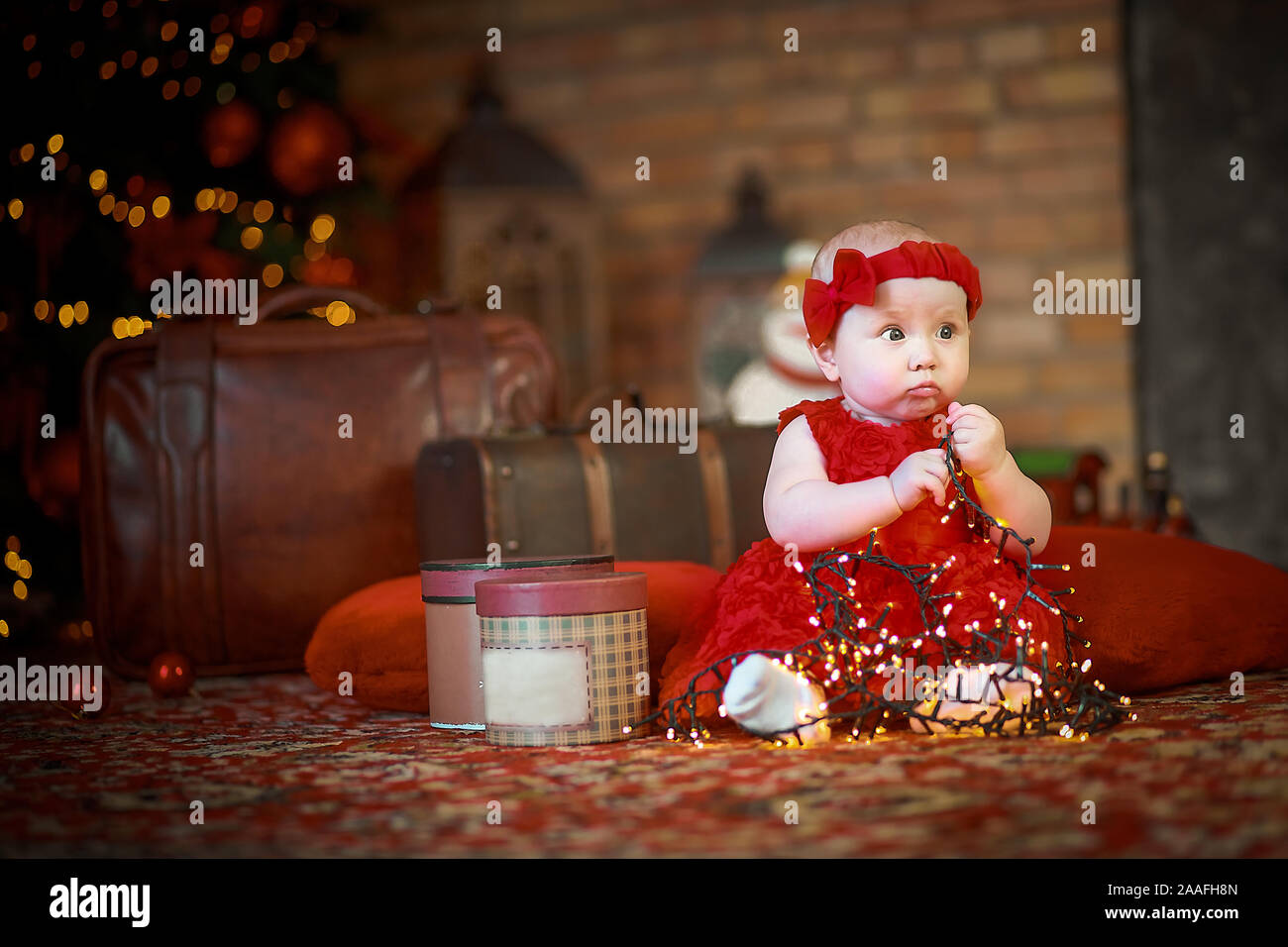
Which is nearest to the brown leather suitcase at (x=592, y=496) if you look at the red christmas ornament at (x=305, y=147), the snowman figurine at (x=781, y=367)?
the red christmas ornament at (x=305, y=147)

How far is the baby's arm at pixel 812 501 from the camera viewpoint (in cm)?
124

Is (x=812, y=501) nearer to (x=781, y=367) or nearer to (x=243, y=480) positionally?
(x=243, y=480)

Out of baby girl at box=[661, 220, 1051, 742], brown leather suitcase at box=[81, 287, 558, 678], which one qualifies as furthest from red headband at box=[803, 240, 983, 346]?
brown leather suitcase at box=[81, 287, 558, 678]

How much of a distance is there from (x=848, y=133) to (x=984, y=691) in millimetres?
2469

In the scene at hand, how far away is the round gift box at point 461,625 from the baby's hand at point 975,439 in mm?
383

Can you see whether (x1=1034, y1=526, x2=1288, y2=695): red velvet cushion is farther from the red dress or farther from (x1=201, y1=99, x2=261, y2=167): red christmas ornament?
(x1=201, y1=99, x2=261, y2=167): red christmas ornament

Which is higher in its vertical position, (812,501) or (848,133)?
(848,133)

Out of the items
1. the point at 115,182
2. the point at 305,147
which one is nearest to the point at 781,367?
the point at 305,147

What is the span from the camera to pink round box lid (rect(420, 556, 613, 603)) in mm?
1371

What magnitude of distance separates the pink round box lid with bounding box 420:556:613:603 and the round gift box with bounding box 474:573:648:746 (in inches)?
3.4

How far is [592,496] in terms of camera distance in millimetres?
1847

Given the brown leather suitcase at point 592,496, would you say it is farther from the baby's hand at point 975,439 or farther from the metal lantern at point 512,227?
the metal lantern at point 512,227

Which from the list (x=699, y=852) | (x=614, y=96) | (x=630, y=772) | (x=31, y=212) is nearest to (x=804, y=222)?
(x=614, y=96)

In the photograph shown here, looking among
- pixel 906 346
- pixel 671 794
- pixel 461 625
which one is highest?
pixel 906 346
